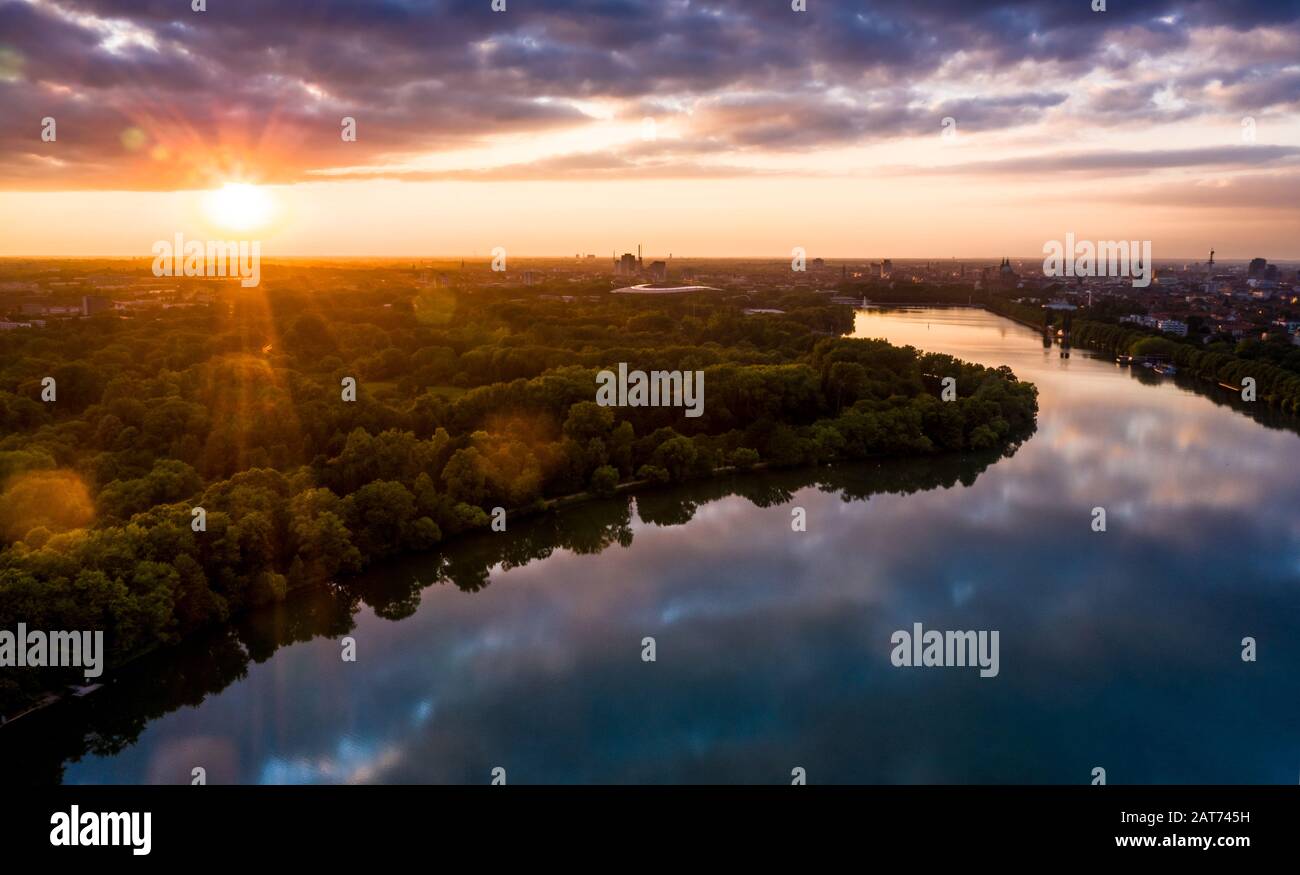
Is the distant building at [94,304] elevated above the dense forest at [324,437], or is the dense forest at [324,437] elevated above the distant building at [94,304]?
the distant building at [94,304]

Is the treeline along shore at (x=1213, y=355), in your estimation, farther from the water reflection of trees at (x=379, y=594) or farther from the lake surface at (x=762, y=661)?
the water reflection of trees at (x=379, y=594)

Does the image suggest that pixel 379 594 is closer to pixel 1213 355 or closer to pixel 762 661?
pixel 762 661

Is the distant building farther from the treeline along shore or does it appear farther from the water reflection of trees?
the treeline along shore

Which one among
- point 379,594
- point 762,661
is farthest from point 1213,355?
point 379,594

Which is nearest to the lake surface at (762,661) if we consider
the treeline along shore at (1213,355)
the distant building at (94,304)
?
the treeline along shore at (1213,355)

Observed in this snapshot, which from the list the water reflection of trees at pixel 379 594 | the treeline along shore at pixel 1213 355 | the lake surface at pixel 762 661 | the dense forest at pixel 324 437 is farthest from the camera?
the treeline along shore at pixel 1213 355
